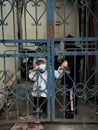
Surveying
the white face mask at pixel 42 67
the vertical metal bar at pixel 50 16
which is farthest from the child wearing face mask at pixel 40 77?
the vertical metal bar at pixel 50 16

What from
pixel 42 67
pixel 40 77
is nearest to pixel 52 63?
pixel 42 67

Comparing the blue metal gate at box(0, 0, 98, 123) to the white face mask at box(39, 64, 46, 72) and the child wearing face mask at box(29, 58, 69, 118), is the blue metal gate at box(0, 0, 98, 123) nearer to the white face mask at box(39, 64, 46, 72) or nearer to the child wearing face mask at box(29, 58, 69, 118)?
the child wearing face mask at box(29, 58, 69, 118)

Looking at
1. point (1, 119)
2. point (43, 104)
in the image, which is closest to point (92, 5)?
point (43, 104)

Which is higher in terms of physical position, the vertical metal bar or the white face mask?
the vertical metal bar

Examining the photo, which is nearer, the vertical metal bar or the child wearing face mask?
the vertical metal bar

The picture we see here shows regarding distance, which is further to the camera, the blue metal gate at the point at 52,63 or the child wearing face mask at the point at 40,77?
the child wearing face mask at the point at 40,77

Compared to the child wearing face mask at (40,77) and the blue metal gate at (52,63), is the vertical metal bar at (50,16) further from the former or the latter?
the child wearing face mask at (40,77)

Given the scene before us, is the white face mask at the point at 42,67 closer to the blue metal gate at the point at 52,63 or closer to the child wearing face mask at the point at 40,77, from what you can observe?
the child wearing face mask at the point at 40,77

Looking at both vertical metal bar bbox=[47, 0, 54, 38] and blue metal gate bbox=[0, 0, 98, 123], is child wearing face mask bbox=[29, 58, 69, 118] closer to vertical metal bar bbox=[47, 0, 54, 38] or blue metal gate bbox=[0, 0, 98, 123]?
blue metal gate bbox=[0, 0, 98, 123]

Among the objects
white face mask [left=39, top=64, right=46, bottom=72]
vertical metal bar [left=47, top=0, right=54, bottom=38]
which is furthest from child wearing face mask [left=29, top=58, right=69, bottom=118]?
vertical metal bar [left=47, top=0, right=54, bottom=38]

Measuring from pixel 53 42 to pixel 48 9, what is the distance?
527 millimetres

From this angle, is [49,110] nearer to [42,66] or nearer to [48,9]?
[42,66]

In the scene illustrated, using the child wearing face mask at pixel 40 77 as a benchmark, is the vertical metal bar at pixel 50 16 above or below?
above

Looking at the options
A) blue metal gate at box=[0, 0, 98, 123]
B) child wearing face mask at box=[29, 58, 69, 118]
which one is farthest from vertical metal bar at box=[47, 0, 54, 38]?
child wearing face mask at box=[29, 58, 69, 118]
